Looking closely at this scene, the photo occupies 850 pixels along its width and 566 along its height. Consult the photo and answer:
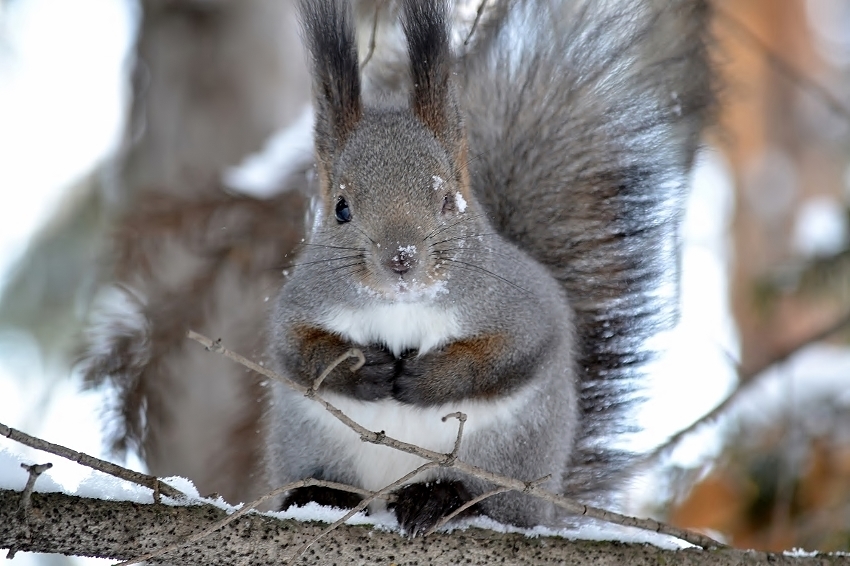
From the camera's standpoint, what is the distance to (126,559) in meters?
1.59

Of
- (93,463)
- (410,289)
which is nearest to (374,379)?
(410,289)

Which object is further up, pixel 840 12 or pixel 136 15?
pixel 840 12

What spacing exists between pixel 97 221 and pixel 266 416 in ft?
9.09

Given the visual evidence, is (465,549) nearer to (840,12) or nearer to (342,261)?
(342,261)

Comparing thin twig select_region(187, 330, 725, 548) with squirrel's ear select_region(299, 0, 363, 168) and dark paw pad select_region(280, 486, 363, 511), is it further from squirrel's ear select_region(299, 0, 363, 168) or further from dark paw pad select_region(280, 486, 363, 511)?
squirrel's ear select_region(299, 0, 363, 168)

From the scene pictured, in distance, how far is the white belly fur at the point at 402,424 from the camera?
6.86ft

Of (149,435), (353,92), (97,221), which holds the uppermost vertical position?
(97,221)

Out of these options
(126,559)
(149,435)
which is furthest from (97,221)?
(126,559)

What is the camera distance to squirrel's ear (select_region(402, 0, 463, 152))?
2053 millimetres

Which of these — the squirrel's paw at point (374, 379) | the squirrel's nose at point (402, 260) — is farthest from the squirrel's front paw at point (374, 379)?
the squirrel's nose at point (402, 260)

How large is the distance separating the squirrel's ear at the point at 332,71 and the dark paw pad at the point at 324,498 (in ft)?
2.54

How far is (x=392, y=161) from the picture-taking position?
2.10m

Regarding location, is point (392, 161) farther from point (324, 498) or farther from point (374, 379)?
point (324, 498)

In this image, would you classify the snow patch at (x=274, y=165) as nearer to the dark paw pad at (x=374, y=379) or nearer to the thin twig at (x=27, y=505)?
the dark paw pad at (x=374, y=379)
